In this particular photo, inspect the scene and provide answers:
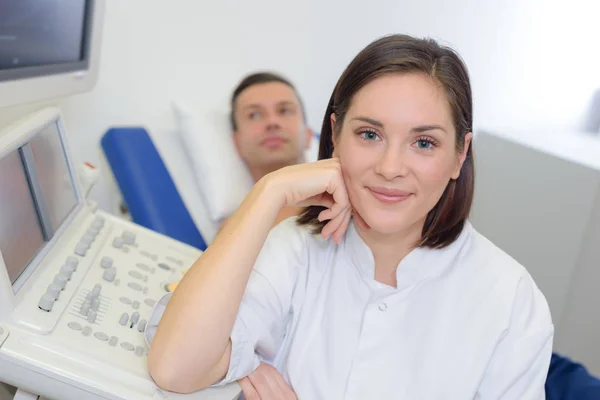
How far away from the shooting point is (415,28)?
230cm

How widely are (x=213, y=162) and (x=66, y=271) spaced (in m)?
0.92

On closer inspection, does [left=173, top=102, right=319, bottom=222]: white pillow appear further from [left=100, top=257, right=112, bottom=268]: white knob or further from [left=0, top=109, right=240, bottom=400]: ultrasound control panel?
[left=100, top=257, right=112, bottom=268]: white knob

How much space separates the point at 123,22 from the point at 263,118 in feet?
1.59

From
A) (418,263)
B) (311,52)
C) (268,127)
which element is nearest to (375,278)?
(418,263)

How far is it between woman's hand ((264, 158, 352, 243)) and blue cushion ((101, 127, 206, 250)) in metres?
0.64

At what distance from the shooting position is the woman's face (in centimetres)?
94

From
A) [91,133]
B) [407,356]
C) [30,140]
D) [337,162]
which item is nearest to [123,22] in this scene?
[91,133]

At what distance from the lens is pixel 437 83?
963 millimetres

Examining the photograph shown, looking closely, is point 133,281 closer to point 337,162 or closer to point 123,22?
point 337,162

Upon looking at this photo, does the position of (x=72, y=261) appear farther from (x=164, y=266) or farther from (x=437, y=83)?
(x=437, y=83)

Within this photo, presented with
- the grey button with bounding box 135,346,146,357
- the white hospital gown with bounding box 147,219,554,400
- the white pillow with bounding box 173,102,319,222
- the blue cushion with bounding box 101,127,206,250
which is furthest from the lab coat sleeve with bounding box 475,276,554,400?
the white pillow with bounding box 173,102,319,222

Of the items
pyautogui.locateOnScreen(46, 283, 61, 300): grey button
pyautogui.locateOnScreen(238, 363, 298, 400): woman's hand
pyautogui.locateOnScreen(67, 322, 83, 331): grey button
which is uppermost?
pyautogui.locateOnScreen(46, 283, 61, 300): grey button

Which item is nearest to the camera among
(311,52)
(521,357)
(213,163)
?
(521,357)

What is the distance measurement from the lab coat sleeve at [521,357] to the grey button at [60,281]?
0.69m
